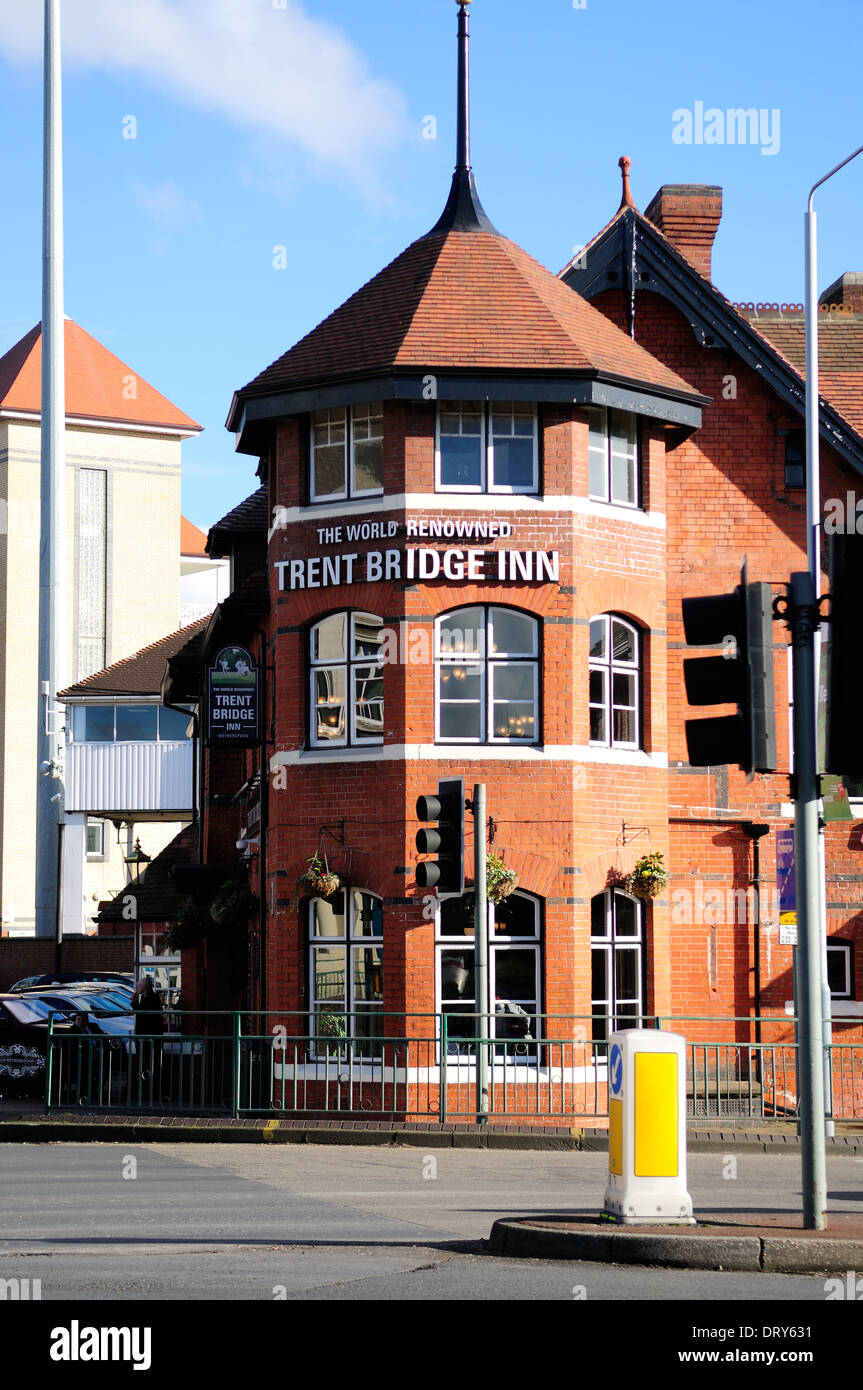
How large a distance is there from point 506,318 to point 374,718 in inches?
210

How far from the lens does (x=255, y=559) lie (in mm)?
29516

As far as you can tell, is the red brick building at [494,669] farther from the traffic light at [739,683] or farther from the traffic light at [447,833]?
the traffic light at [739,683]

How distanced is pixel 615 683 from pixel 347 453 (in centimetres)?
448

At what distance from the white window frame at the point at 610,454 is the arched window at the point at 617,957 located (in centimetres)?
498

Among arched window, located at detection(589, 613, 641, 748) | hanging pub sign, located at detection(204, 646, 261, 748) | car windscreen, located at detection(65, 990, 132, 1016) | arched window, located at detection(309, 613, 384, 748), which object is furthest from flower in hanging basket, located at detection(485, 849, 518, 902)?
car windscreen, located at detection(65, 990, 132, 1016)

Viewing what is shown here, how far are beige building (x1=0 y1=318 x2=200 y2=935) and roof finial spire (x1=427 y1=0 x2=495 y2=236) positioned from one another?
51524mm

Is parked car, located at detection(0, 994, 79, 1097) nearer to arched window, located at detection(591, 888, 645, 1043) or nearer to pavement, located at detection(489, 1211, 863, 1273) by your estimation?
arched window, located at detection(591, 888, 645, 1043)

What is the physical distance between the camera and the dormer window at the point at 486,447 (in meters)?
23.6

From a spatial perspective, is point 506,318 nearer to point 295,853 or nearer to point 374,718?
point 374,718

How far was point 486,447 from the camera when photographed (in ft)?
77.6

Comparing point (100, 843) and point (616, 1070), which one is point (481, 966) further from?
point (100, 843)

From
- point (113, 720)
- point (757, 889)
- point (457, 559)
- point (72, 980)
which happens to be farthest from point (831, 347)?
point (113, 720)

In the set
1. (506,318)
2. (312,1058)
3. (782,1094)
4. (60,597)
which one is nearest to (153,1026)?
(312,1058)

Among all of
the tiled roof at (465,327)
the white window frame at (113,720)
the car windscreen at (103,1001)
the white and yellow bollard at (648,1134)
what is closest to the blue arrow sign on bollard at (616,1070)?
the white and yellow bollard at (648,1134)
